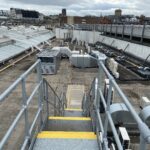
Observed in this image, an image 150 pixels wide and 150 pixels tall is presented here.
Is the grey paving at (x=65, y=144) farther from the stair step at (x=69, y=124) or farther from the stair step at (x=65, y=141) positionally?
the stair step at (x=69, y=124)

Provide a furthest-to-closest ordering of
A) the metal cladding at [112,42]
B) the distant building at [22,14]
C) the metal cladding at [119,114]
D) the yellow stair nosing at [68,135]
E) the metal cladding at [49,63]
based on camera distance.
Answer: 1. the distant building at [22,14]
2. the metal cladding at [112,42]
3. the metal cladding at [49,63]
4. the metal cladding at [119,114]
5. the yellow stair nosing at [68,135]

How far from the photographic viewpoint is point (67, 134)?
5.14 metres

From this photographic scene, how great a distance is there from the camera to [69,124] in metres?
6.91

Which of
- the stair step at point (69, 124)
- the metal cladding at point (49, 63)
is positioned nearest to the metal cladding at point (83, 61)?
the metal cladding at point (49, 63)

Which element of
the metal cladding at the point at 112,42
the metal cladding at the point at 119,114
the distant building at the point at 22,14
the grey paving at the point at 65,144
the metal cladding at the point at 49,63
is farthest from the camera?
the distant building at the point at 22,14

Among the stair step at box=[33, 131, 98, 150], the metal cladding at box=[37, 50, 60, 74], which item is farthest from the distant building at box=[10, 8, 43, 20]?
the stair step at box=[33, 131, 98, 150]

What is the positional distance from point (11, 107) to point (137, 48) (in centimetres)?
2011

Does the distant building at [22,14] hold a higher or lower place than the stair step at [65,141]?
higher

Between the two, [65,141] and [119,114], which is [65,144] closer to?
[65,141]

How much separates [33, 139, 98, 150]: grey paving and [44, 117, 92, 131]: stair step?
6.53ft

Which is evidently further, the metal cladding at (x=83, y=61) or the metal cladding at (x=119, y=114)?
the metal cladding at (x=83, y=61)

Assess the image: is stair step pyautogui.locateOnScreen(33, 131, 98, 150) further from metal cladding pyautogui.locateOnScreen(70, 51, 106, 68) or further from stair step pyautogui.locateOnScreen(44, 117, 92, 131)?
metal cladding pyautogui.locateOnScreen(70, 51, 106, 68)

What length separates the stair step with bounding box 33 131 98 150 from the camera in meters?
4.56

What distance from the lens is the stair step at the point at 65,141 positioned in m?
4.56
